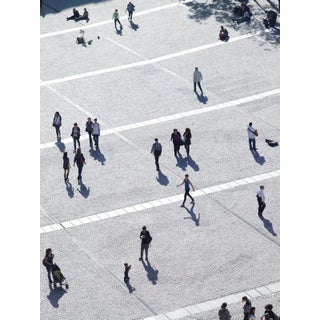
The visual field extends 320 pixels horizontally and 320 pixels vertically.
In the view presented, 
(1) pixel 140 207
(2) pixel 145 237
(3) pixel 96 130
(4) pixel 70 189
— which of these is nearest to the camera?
(2) pixel 145 237

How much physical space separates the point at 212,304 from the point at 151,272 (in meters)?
2.67

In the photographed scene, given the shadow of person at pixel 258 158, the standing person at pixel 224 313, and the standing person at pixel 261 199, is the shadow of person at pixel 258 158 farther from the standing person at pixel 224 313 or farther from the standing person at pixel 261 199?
the standing person at pixel 224 313

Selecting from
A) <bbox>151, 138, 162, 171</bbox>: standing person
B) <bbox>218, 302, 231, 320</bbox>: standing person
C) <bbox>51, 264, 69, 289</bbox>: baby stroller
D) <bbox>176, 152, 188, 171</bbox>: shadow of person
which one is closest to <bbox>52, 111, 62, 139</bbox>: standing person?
<bbox>151, 138, 162, 171</bbox>: standing person

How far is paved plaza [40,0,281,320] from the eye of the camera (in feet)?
103

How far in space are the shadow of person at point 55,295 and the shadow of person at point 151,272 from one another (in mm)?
2633

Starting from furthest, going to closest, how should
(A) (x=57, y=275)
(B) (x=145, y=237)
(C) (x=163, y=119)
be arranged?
(C) (x=163, y=119), (B) (x=145, y=237), (A) (x=57, y=275)

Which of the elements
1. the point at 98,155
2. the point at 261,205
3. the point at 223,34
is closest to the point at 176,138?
the point at 98,155

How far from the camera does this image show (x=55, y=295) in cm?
3128

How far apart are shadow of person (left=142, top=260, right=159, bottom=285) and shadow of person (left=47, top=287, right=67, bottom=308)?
263 centimetres

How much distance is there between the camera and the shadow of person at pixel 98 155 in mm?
40125

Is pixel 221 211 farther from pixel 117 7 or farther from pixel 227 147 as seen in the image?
pixel 117 7

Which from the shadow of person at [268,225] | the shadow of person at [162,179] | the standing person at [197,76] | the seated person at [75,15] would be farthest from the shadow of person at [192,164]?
the seated person at [75,15]

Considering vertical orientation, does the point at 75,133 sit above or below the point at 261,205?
below

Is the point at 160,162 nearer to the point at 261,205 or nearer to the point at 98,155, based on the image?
the point at 98,155
